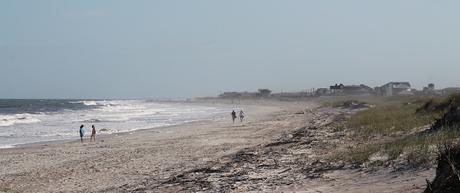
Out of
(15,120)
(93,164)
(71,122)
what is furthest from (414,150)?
(15,120)

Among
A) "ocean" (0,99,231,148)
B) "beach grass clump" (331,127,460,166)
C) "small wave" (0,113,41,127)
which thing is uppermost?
"beach grass clump" (331,127,460,166)

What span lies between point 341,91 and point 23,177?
133m

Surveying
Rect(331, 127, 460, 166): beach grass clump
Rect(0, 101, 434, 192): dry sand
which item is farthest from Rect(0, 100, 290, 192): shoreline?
Rect(331, 127, 460, 166): beach grass clump

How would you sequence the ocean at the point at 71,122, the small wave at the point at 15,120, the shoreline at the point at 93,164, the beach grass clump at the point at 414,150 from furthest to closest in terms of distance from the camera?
the small wave at the point at 15,120 < the ocean at the point at 71,122 < the shoreline at the point at 93,164 < the beach grass clump at the point at 414,150

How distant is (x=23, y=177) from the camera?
1700 cm

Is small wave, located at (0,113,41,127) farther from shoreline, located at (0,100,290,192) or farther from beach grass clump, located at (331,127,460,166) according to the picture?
beach grass clump, located at (331,127,460,166)

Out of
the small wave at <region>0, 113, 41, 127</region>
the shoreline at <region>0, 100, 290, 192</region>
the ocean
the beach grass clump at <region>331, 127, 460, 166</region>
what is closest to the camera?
the beach grass clump at <region>331, 127, 460, 166</region>

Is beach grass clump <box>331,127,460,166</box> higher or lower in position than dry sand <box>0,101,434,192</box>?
higher

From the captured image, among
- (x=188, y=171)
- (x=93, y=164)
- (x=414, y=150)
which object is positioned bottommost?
(x=93, y=164)

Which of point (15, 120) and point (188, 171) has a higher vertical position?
point (188, 171)

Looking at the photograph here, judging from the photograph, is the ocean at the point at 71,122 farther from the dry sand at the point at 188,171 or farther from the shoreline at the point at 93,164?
the dry sand at the point at 188,171

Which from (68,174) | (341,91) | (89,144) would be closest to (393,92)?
(341,91)

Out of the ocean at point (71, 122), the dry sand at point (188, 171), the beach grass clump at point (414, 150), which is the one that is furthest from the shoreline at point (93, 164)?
the ocean at point (71, 122)

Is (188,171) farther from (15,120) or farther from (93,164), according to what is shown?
(15,120)
